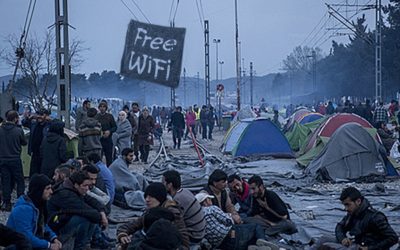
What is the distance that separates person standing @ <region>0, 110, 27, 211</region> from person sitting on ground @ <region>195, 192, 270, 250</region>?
4.50 m

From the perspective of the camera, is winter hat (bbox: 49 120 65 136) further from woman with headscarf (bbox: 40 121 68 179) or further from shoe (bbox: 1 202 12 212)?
shoe (bbox: 1 202 12 212)

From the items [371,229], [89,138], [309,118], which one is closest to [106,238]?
[371,229]

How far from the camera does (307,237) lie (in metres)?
10.1

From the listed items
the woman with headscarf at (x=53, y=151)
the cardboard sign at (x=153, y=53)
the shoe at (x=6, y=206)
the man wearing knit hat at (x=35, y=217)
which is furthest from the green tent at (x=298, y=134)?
the cardboard sign at (x=153, y=53)

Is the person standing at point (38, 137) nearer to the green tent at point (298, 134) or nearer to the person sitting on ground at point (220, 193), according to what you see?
the person sitting on ground at point (220, 193)

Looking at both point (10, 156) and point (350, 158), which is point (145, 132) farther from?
point (10, 156)

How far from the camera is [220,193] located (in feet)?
30.8

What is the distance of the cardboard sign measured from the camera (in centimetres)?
603

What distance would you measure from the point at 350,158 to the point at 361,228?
910 cm

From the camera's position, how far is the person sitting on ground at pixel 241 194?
9.95m

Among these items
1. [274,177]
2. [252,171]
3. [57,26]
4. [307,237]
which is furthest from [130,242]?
[252,171]

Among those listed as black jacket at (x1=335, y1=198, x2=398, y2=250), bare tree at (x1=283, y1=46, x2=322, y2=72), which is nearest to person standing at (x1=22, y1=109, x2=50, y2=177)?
black jacket at (x1=335, y1=198, x2=398, y2=250)

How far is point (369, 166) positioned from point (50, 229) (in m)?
10.5

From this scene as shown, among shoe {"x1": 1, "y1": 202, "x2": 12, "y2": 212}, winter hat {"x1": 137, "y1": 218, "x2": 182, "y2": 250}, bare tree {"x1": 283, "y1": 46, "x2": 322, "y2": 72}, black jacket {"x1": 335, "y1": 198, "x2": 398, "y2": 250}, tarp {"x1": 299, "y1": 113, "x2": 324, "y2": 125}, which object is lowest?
shoe {"x1": 1, "y1": 202, "x2": 12, "y2": 212}
